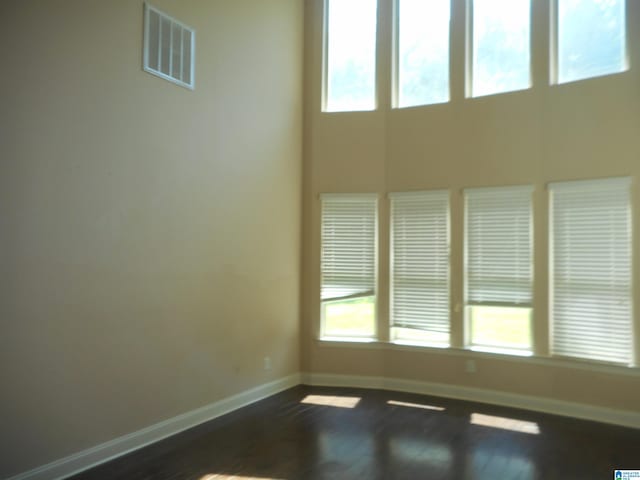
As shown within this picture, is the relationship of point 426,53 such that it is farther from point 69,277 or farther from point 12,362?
point 12,362

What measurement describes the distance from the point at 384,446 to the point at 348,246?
95.0 inches

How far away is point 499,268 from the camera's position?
191 inches

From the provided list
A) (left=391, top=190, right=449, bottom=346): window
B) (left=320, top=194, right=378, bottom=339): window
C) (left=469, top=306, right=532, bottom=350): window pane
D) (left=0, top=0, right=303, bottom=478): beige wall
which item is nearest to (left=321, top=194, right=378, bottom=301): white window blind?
(left=320, top=194, right=378, bottom=339): window

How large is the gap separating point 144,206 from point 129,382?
4.64 feet

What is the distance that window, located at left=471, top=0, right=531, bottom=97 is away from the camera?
4828mm

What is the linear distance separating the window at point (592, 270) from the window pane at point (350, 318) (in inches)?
77.5

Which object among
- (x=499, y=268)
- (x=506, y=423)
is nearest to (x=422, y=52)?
(x=499, y=268)

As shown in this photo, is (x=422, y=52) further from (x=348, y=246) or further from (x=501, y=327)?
(x=501, y=327)

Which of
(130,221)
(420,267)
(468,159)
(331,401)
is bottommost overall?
(331,401)

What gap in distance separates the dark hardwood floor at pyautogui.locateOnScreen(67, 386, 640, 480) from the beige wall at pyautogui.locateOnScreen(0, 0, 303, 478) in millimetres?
418

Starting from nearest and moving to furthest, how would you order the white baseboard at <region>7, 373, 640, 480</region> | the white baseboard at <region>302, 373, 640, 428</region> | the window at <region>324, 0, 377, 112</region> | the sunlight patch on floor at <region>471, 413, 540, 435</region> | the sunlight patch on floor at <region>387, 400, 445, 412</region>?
the white baseboard at <region>7, 373, 640, 480</region>
the sunlight patch on floor at <region>471, 413, 540, 435</region>
the white baseboard at <region>302, 373, 640, 428</region>
the sunlight patch on floor at <region>387, 400, 445, 412</region>
the window at <region>324, 0, 377, 112</region>

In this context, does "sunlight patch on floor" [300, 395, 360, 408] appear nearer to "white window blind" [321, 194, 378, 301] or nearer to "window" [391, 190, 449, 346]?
"window" [391, 190, 449, 346]

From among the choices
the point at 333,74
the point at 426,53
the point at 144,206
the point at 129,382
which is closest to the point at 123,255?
the point at 144,206

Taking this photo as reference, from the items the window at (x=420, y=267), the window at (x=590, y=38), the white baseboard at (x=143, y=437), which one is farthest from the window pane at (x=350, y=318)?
the window at (x=590, y=38)
